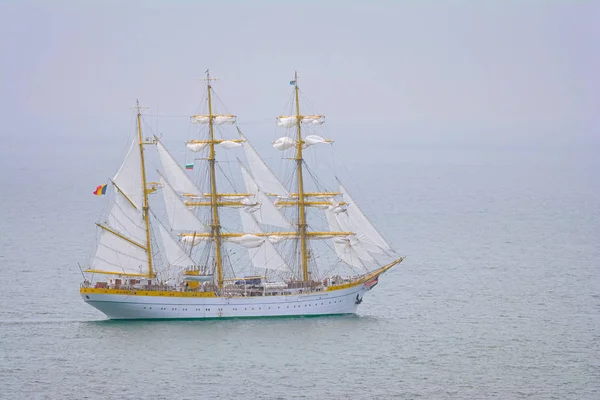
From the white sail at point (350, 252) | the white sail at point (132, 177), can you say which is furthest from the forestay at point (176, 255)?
the white sail at point (350, 252)

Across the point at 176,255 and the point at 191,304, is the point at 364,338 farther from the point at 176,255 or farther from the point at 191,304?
the point at 176,255

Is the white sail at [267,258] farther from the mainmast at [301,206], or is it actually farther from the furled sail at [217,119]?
the furled sail at [217,119]

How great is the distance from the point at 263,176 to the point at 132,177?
10305 mm

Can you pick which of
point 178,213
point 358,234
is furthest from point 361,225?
point 178,213

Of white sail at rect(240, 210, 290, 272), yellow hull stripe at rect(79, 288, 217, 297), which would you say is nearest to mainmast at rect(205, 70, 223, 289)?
white sail at rect(240, 210, 290, 272)

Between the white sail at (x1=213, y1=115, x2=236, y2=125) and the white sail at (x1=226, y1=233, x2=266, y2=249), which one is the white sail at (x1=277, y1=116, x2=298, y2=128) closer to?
the white sail at (x1=213, y1=115, x2=236, y2=125)

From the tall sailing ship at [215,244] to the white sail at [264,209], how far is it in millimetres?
80

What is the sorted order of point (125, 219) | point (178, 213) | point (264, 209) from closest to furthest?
1. point (125, 219)
2. point (178, 213)
3. point (264, 209)

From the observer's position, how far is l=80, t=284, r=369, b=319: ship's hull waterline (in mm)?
93438

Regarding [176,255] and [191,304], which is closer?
[191,304]

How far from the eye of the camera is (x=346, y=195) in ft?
322

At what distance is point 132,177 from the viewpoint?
94562mm

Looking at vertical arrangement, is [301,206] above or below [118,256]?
above

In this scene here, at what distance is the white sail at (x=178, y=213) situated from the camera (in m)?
95.5
